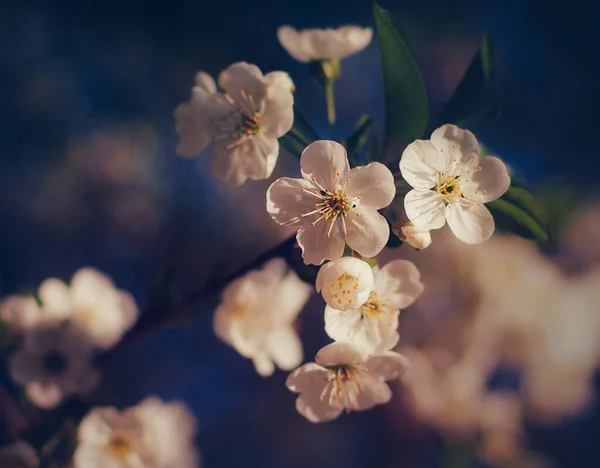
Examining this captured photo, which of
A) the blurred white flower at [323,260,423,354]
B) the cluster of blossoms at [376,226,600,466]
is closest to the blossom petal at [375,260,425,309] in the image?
the blurred white flower at [323,260,423,354]

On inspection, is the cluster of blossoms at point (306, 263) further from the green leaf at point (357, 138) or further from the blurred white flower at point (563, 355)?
the blurred white flower at point (563, 355)

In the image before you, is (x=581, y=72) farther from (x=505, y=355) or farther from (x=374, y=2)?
(x=374, y=2)

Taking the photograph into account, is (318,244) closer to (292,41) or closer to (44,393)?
(292,41)

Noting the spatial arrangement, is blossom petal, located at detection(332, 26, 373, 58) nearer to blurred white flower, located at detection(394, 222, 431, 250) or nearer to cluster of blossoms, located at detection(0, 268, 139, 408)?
blurred white flower, located at detection(394, 222, 431, 250)

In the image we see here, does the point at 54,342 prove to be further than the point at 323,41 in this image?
Yes

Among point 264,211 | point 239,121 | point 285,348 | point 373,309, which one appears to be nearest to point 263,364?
point 285,348

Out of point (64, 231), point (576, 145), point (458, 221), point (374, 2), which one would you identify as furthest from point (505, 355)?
point (64, 231)
